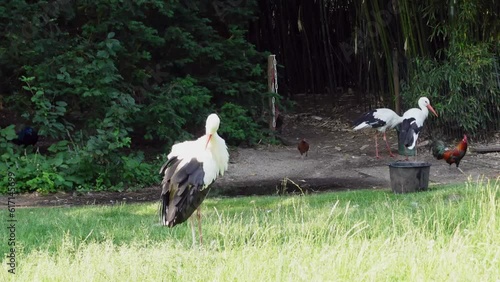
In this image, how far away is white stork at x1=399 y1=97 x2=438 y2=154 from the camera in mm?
10211

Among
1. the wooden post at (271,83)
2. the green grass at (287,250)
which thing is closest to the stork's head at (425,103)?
the wooden post at (271,83)

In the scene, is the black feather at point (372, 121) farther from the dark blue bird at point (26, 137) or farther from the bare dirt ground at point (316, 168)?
the dark blue bird at point (26, 137)

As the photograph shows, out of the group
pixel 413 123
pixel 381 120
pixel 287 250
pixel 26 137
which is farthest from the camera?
pixel 381 120

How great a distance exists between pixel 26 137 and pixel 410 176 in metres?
5.03

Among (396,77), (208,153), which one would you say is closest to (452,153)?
(396,77)

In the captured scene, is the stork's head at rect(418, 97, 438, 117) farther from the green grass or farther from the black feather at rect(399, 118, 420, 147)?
the green grass

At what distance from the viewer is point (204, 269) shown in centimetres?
403

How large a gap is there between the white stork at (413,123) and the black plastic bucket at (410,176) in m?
2.73

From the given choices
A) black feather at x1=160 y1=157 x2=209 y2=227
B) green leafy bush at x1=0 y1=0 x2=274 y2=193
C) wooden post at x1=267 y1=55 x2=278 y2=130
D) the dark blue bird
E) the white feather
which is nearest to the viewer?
black feather at x1=160 y1=157 x2=209 y2=227

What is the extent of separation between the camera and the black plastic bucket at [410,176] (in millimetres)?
7363

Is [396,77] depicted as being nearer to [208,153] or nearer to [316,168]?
[316,168]

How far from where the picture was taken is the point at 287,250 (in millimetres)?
4254

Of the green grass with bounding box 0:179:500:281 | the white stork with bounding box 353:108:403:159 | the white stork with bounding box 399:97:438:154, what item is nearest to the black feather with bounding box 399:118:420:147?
the white stork with bounding box 399:97:438:154

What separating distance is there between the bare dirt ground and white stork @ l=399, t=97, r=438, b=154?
420 mm
